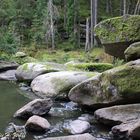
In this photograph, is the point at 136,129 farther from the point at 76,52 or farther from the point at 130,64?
the point at 76,52

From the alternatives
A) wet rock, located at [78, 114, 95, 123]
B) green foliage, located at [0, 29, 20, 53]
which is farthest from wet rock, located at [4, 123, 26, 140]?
green foliage, located at [0, 29, 20, 53]

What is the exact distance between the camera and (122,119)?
9867mm

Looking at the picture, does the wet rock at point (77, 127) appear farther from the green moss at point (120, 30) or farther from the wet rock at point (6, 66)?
the wet rock at point (6, 66)

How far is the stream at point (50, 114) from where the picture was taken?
9.70 meters

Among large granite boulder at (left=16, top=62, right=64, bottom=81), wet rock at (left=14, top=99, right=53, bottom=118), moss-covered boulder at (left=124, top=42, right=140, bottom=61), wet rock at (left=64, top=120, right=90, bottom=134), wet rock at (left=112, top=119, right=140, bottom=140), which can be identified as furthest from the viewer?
large granite boulder at (left=16, top=62, right=64, bottom=81)

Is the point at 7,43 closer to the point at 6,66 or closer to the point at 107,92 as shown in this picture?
the point at 6,66

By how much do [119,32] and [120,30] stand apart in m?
0.11

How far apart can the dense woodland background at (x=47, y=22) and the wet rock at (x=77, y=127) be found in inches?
1013

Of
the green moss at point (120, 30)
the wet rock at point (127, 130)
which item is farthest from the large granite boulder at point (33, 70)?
the wet rock at point (127, 130)

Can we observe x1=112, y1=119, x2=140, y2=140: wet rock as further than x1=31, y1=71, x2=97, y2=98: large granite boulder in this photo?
No

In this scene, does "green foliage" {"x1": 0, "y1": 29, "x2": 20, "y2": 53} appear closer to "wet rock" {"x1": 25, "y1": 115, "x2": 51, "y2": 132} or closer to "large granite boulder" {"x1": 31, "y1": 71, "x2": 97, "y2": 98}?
"large granite boulder" {"x1": 31, "y1": 71, "x2": 97, "y2": 98}

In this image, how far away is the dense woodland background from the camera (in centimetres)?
3747

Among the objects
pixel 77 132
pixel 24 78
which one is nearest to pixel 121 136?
pixel 77 132

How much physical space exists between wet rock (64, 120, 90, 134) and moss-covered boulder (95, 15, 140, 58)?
15.4 feet
